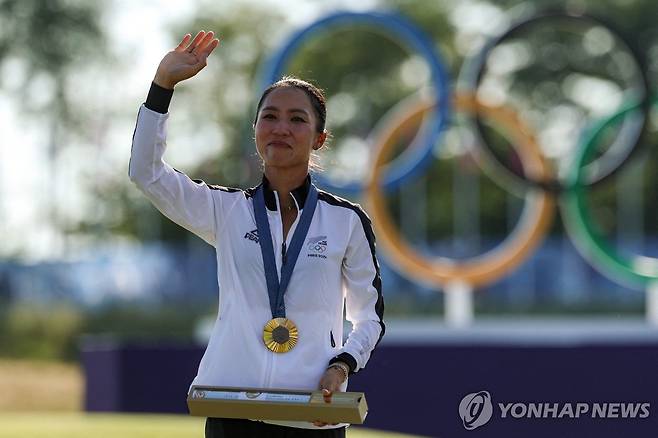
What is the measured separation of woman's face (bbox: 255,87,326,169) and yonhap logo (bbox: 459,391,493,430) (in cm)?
194

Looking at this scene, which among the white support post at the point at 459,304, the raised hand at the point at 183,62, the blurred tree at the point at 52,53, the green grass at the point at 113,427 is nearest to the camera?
the raised hand at the point at 183,62

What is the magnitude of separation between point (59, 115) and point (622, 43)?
80.6 ft

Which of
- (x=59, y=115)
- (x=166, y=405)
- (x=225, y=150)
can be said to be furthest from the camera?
(x=225, y=150)

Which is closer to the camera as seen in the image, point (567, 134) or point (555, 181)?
point (555, 181)

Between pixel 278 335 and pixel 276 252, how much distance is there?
25 cm

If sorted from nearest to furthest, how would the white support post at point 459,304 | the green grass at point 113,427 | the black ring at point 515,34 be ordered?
the green grass at point 113,427
the black ring at point 515,34
the white support post at point 459,304

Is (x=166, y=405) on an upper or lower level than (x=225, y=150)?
lower

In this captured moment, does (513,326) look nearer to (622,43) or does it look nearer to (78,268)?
(622,43)

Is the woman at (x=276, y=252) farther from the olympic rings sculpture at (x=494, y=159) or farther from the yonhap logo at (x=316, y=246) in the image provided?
the olympic rings sculpture at (x=494, y=159)

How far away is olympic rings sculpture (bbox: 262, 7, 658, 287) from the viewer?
1870 centimetres

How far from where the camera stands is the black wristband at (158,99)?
4387mm

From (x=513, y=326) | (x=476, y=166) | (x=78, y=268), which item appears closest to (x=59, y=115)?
(x=78, y=268)

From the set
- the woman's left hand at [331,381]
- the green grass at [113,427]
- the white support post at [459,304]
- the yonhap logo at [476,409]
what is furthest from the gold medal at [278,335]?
the white support post at [459,304]

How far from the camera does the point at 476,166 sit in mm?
38250
